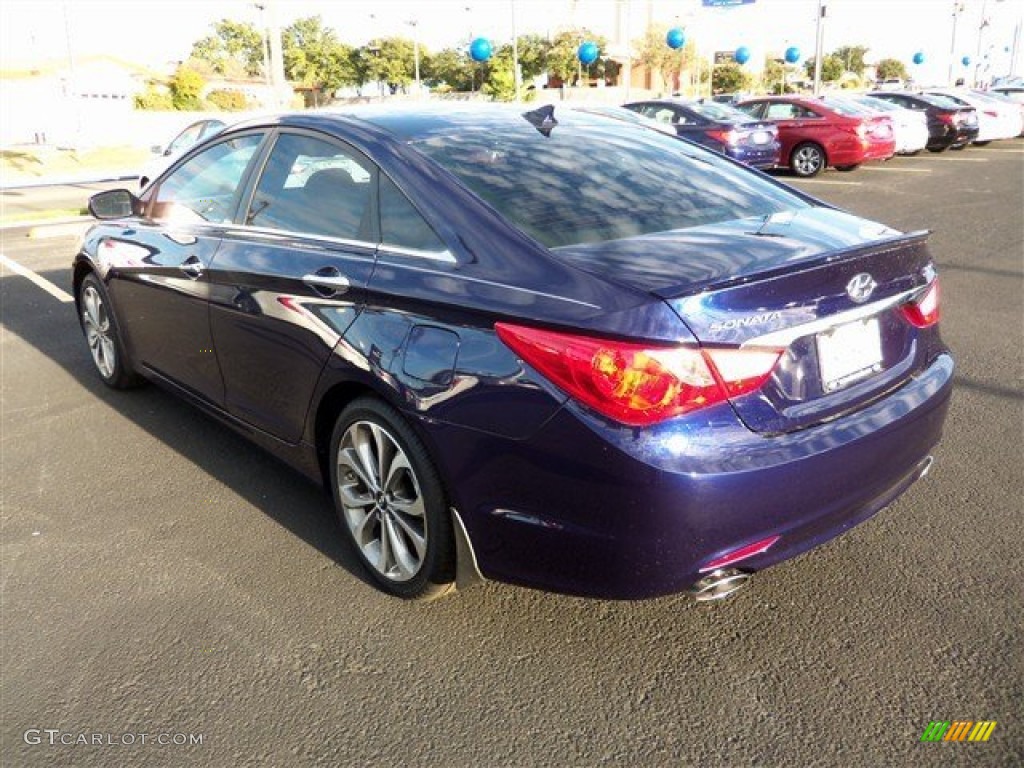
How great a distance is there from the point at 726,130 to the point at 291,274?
1371 cm

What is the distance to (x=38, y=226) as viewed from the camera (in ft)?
43.8

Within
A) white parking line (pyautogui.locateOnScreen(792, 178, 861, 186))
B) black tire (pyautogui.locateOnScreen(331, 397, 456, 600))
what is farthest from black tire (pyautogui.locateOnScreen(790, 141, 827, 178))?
black tire (pyautogui.locateOnScreen(331, 397, 456, 600))

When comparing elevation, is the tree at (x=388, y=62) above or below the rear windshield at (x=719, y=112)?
above

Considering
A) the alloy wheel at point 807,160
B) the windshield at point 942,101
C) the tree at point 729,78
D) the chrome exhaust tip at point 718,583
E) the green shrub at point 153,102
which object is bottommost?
the chrome exhaust tip at point 718,583

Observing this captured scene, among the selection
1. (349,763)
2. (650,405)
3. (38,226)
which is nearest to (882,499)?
(650,405)

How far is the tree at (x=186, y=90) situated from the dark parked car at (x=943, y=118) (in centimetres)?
4383

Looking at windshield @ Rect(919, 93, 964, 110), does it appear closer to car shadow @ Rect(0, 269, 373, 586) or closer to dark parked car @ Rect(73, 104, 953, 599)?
dark parked car @ Rect(73, 104, 953, 599)

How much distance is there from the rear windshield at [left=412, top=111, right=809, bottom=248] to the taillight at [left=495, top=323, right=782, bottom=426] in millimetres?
487

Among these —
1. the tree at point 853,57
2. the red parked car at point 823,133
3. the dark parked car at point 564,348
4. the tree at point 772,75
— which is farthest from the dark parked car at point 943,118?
the tree at point 853,57

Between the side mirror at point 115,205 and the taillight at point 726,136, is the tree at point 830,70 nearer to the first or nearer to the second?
the taillight at point 726,136

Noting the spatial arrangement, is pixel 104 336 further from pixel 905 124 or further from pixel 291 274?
pixel 905 124

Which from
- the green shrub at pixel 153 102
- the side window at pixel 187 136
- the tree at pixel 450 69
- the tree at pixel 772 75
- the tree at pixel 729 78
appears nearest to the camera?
the side window at pixel 187 136

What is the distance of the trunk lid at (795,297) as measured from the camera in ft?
7.68

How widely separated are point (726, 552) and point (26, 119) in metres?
47.9
